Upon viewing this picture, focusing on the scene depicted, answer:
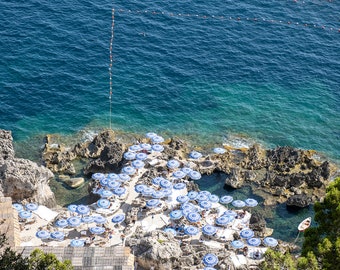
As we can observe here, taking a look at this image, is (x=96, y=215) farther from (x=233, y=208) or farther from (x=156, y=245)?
(x=233, y=208)

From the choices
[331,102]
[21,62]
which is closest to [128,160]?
[21,62]

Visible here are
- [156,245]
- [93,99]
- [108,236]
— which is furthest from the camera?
[93,99]

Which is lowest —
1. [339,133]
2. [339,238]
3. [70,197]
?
[70,197]

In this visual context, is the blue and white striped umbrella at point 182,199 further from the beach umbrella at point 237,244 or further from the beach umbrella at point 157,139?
the beach umbrella at point 157,139

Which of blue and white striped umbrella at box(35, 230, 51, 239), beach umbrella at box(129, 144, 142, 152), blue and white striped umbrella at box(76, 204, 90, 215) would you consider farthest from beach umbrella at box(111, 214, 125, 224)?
beach umbrella at box(129, 144, 142, 152)

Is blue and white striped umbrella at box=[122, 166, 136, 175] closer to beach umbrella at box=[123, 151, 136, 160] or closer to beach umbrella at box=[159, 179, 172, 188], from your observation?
beach umbrella at box=[123, 151, 136, 160]

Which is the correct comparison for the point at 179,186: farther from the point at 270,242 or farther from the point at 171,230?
the point at 270,242
